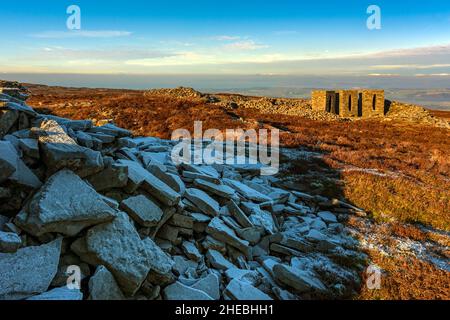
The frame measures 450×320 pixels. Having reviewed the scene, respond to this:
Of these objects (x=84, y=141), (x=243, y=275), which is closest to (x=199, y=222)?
(x=243, y=275)

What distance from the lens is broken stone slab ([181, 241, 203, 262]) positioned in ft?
25.5

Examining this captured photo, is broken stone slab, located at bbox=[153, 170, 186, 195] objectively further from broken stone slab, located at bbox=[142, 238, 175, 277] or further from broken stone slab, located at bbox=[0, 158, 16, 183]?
broken stone slab, located at bbox=[0, 158, 16, 183]

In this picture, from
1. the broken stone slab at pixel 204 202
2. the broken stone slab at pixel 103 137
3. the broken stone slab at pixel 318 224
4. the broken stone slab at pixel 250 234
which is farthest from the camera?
the broken stone slab at pixel 318 224

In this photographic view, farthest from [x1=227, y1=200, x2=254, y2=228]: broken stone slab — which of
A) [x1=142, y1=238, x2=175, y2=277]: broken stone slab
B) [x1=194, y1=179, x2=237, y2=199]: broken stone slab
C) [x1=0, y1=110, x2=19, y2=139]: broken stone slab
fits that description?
[x1=0, y1=110, x2=19, y2=139]: broken stone slab

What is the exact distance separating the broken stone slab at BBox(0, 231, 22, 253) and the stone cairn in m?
0.02

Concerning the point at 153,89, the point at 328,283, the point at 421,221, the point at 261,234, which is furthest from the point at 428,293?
the point at 153,89

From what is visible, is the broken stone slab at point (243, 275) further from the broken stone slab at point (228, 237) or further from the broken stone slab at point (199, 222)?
the broken stone slab at point (199, 222)

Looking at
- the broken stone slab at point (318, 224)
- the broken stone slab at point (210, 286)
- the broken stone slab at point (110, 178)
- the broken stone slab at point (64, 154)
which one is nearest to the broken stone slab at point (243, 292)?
the broken stone slab at point (210, 286)

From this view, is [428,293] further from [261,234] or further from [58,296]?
[58,296]

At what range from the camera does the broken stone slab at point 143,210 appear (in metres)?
7.42

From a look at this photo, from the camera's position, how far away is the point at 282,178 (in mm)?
14211

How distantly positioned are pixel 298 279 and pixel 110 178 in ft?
15.5

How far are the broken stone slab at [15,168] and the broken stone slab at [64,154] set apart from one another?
0.39 meters
